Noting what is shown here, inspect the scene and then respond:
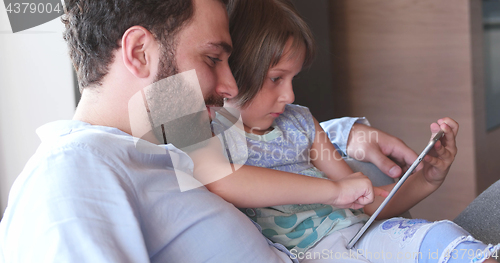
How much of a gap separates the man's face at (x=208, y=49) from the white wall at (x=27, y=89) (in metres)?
0.63

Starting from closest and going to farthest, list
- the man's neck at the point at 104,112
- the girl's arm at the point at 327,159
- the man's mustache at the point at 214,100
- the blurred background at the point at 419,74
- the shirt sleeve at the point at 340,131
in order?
the man's neck at the point at 104,112 < the man's mustache at the point at 214,100 < the girl's arm at the point at 327,159 < the shirt sleeve at the point at 340,131 < the blurred background at the point at 419,74

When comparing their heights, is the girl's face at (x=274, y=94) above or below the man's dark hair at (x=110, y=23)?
below

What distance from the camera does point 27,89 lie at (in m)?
1.15

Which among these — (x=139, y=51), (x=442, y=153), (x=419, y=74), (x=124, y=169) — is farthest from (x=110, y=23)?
(x=419, y=74)

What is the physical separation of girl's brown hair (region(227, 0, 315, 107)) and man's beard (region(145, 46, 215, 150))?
0.22 metres

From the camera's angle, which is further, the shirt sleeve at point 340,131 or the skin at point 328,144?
the shirt sleeve at point 340,131

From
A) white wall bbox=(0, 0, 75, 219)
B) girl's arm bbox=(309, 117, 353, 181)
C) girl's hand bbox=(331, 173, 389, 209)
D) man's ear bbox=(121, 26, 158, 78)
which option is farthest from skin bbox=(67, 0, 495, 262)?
white wall bbox=(0, 0, 75, 219)

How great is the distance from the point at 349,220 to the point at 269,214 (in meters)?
0.18

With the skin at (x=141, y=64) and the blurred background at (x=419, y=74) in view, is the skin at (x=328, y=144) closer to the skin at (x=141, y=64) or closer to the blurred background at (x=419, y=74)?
the skin at (x=141, y=64)

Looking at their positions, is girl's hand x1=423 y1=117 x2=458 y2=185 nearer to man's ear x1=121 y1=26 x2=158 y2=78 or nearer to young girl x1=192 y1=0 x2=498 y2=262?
young girl x1=192 y1=0 x2=498 y2=262

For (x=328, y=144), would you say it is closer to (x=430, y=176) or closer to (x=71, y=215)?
(x=430, y=176)

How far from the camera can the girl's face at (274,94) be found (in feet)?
3.21

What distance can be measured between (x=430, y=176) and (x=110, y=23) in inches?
31.8

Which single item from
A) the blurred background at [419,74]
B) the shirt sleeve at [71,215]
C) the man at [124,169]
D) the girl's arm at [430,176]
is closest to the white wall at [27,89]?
the man at [124,169]
